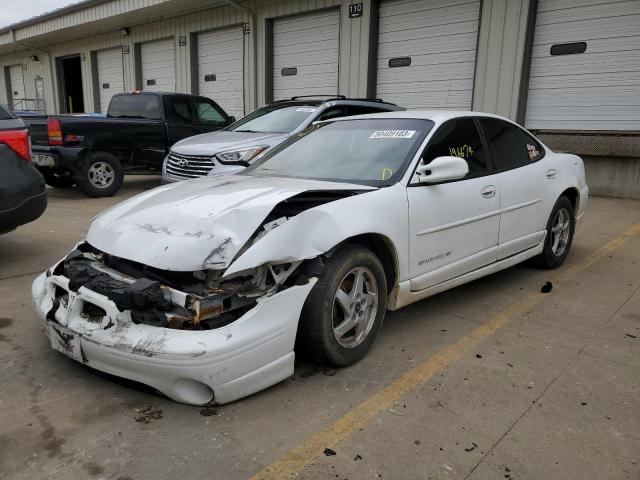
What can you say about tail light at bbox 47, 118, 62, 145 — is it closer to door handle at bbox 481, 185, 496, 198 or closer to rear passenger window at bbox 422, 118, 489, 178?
rear passenger window at bbox 422, 118, 489, 178

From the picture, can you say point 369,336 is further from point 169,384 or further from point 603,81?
point 603,81

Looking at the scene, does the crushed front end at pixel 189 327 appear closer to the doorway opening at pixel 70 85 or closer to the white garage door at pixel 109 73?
the white garage door at pixel 109 73

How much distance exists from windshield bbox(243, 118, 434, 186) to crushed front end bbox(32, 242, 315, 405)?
1072mm

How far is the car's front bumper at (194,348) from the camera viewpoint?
2.45 m

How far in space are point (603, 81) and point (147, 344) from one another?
948 centimetres

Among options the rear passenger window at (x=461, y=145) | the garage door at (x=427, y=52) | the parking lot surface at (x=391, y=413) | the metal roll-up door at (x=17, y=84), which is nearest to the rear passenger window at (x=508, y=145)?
the rear passenger window at (x=461, y=145)

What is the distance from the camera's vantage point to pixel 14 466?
2217mm

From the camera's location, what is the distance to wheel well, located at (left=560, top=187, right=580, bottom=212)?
5.13m

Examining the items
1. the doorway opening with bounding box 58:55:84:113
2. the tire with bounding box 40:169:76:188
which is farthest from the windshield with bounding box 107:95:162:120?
the doorway opening with bounding box 58:55:84:113

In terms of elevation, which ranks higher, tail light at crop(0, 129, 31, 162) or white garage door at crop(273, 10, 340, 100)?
white garage door at crop(273, 10, 340, 100)

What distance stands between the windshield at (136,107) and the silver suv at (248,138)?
224 centimetres

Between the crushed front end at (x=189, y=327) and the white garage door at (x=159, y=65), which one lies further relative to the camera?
the white garage door at (x=159, y=65)

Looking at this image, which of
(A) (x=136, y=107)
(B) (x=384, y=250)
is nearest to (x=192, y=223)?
(B) (x=384, y=250)

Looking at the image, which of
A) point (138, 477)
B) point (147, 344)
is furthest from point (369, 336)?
point (138, 477)
